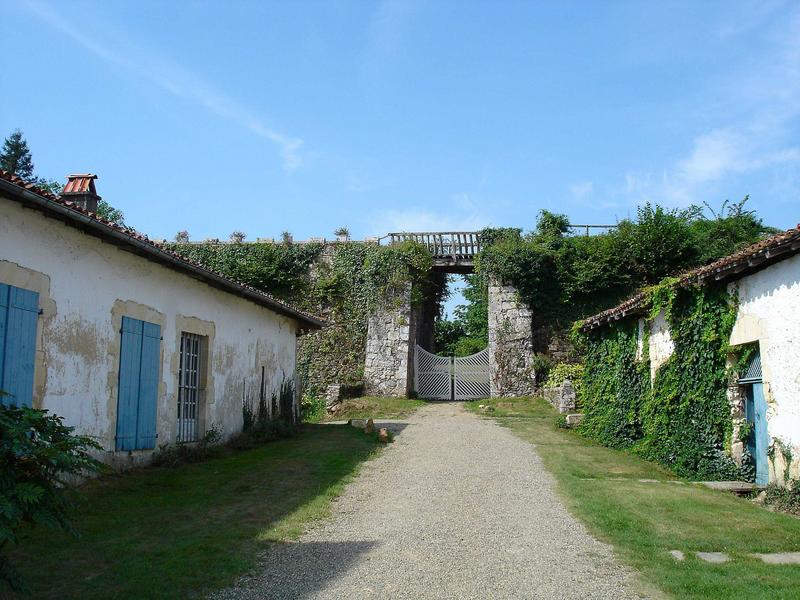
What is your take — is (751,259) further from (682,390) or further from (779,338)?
(682,390)

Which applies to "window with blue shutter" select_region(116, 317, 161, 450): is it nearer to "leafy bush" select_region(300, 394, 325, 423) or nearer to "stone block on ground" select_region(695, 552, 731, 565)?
"stone block on ground" select_region(695, 552, 731, 565)

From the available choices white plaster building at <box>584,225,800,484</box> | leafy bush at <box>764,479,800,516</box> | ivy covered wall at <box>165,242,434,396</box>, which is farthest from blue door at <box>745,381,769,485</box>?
ivy covered wall at <box>165,242,434,396</box>

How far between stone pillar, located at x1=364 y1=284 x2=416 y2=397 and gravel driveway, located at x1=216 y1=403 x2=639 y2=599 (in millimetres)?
12083

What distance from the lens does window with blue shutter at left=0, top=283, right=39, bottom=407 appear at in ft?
24.3

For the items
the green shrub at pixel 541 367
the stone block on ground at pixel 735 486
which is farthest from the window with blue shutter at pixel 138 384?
the green shrub at pixel 541 367

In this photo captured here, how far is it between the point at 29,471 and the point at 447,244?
21.7 meters

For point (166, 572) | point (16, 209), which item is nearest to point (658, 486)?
point (166, 572)

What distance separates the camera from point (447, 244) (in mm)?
25172

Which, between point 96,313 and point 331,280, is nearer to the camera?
point 96,313

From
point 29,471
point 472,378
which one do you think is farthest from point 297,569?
point 472,378

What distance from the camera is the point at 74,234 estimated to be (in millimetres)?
8727

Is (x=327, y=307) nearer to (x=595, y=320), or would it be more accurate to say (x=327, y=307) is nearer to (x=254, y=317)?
(x=254, y=317)

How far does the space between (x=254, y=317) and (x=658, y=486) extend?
8744 mm

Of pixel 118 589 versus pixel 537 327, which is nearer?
pixel 118 589
